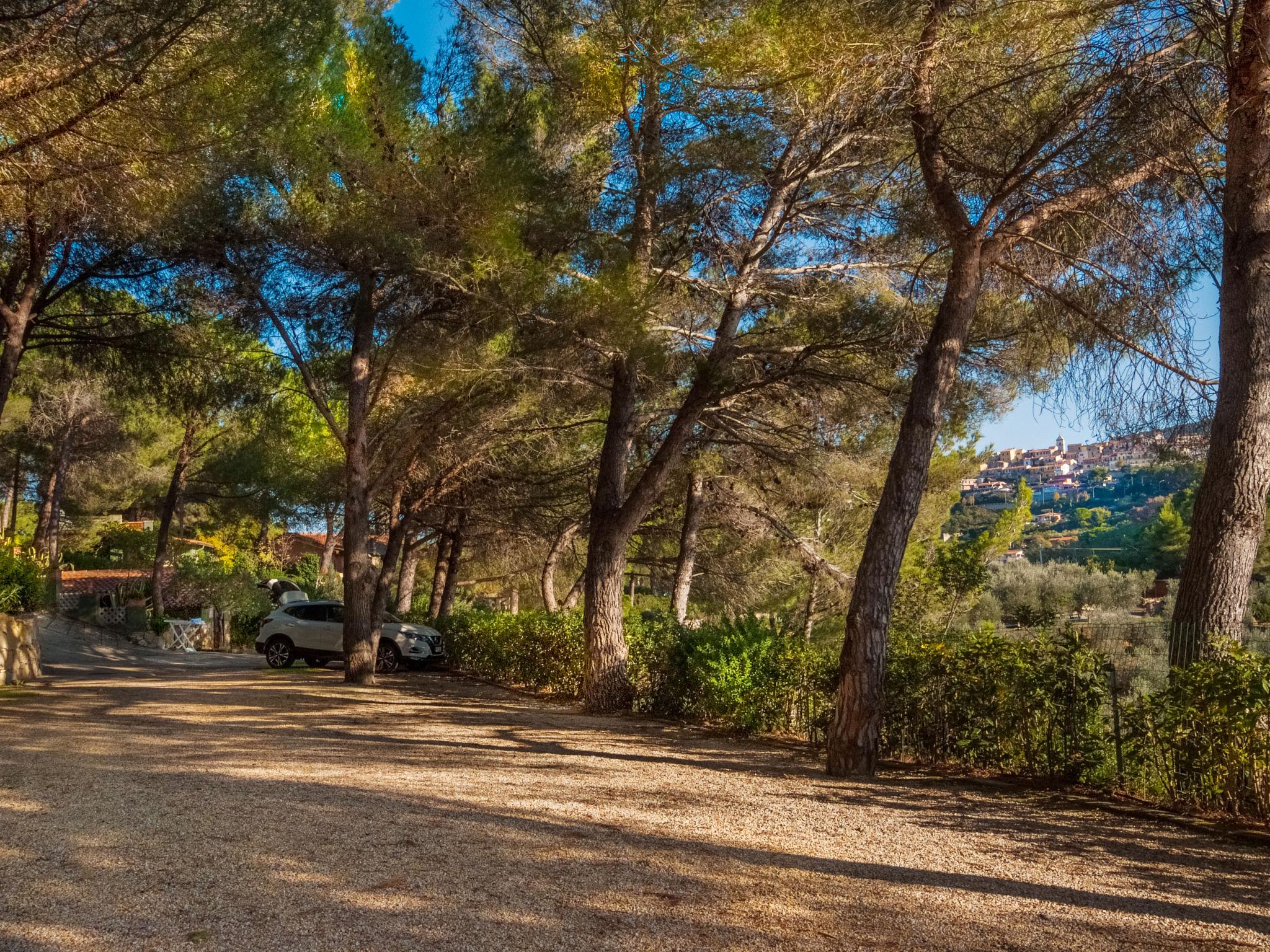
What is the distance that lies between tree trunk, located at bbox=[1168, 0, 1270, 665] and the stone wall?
1280 cm

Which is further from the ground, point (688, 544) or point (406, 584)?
point (688, 544)

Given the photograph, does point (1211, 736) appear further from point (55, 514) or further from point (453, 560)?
point (55, 514)

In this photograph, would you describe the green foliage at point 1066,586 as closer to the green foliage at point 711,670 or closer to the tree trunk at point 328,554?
the green foliage at point 711,670

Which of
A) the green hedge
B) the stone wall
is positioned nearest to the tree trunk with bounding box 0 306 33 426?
the stone wall

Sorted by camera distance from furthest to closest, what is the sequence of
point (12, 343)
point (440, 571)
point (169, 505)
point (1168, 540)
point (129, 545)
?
point (129, 545) → point (1168, 540) → point (169, 505) → point (440, 571) → point (12, 343)

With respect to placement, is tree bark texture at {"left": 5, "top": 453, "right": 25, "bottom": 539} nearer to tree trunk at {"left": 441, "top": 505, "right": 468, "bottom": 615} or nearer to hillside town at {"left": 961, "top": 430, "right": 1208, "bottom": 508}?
tree trunk at {"left": 441, "top": 505, "right": 468, "bottom": 615}

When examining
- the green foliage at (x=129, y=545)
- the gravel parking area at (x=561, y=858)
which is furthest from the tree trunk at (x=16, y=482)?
the gravel parking area at (x=561, y=858)

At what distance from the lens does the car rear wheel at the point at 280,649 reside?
1923 centimetres

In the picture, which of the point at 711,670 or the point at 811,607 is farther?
the point at 811,607

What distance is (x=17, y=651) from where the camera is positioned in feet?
42.0

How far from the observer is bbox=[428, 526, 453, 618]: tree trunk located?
746 inches

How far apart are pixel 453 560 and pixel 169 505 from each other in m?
8.71

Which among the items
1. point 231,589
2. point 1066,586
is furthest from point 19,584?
point 1066,586

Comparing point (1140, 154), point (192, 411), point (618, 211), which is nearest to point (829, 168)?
point (618, 211)
